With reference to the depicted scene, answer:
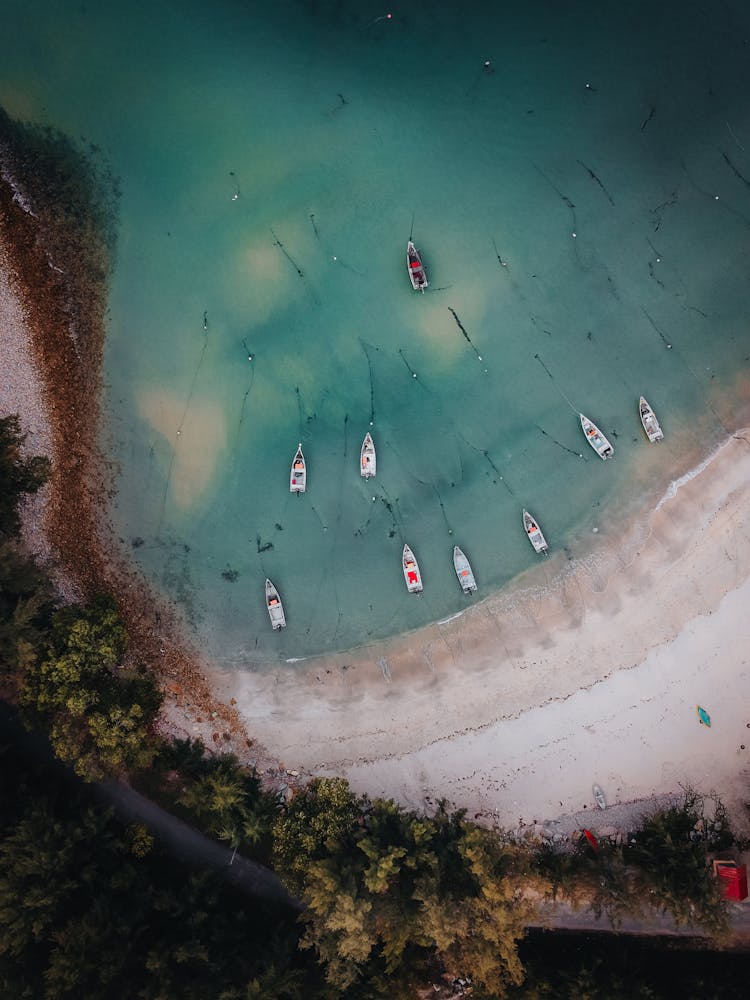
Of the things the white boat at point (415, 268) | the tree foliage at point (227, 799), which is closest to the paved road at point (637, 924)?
the tree foliage at point (227, 799)

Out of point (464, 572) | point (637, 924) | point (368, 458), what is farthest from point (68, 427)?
point (637, 924)

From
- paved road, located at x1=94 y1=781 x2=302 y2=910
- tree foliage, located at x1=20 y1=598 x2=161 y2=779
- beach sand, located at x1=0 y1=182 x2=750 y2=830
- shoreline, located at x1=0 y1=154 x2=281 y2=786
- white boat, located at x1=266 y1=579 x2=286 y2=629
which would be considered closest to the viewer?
tree foliage, located at x1=20 y1=598 x2=161 y2=779

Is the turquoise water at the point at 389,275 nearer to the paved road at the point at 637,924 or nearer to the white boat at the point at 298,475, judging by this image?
the white boat at the point at 298,475

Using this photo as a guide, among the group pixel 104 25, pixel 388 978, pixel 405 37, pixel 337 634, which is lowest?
Answer: pixel 388 978

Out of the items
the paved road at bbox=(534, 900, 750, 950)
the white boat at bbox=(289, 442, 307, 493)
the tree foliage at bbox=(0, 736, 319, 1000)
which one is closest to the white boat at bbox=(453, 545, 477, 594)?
the white boat at bbox=(289, 442, 307, 493)

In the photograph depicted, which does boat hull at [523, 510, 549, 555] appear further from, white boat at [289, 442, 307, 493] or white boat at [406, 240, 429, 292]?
white boat at [406, 240, 429, 292]

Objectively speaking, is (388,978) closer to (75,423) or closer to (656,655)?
(656,655)

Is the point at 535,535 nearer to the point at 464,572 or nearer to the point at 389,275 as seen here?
the point at 464,572

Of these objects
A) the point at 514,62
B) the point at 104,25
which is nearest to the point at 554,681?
the point at 514,62
